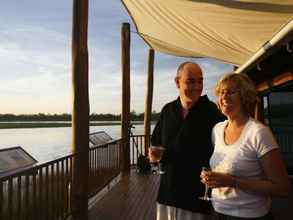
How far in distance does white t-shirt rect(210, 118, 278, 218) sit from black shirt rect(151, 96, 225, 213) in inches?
17.6

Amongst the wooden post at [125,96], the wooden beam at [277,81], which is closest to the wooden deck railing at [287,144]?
the wooden beam at [277,81]

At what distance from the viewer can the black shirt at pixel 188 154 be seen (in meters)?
2.32

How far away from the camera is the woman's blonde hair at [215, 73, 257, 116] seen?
1837 mm

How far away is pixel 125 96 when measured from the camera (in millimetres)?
10281

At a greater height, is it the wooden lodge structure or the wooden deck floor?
the wooden lodge structure

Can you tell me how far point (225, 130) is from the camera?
1.98m

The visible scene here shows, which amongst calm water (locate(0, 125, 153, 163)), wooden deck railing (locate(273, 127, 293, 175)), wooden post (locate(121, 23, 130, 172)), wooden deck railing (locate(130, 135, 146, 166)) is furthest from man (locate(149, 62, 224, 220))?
wooden deck railing (locate(130, 135, 146, 166))

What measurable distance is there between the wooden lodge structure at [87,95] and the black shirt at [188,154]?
1.11m

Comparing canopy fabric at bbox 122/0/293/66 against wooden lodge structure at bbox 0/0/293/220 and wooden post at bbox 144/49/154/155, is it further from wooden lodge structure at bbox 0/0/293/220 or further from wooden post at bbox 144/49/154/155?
wooden post at bbox 144/49/154/155

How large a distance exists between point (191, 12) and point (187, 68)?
2085 millimetres

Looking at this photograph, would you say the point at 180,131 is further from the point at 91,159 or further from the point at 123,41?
the point at 123,41

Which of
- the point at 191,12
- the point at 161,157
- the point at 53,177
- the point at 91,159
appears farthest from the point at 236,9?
the point at 91,159

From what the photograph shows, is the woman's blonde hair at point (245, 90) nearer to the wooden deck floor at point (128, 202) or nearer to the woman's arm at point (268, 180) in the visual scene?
the woman's arm at point (268, 180)

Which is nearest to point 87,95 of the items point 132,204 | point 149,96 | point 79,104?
point 79,104
